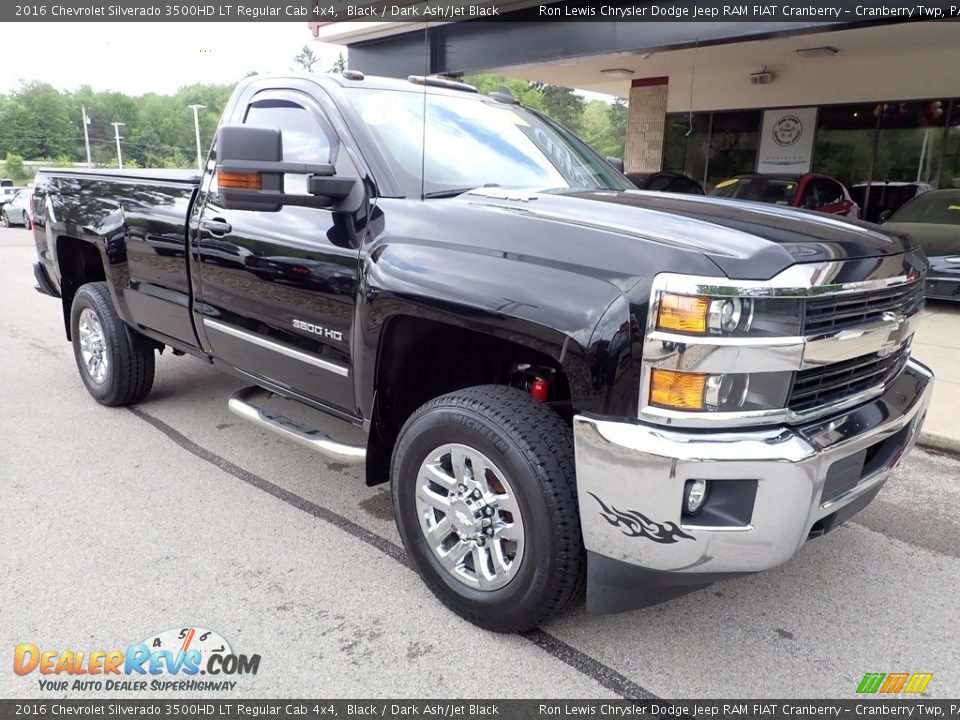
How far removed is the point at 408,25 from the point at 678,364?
12.7 m

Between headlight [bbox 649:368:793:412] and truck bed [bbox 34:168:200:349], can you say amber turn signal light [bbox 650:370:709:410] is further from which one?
truck bed [bbox 34:168:200:349]

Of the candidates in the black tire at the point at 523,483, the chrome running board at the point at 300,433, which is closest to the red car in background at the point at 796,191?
the chrome running board at the point at 300,433

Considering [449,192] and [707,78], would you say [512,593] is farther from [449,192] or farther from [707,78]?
[707,78]

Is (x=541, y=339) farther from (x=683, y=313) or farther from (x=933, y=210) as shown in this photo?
(x=933, y=210)

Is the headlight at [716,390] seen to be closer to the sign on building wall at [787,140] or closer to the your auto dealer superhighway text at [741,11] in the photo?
the your auto dealer superhighway text at [741,11]

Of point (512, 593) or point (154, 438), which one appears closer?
point (512, 593)

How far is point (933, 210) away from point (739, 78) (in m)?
7.29

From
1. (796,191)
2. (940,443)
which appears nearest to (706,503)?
(940,443)

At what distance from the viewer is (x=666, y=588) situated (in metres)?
2.33

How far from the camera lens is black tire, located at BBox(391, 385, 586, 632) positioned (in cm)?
235

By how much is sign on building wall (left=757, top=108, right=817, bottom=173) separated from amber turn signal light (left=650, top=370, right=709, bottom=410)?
51.3 feet

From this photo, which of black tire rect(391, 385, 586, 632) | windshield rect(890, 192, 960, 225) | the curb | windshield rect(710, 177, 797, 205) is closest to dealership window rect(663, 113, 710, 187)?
windshield rect(710, 177, 797, 205)

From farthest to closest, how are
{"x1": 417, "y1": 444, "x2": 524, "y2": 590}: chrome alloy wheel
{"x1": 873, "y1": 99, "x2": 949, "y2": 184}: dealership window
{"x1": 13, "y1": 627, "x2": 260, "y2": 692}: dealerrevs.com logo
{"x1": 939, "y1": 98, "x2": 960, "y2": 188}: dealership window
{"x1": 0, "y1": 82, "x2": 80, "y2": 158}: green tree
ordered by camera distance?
1. {"x1": 0, "y1": 82, "x2": 80, "y2": 158}: green tree
2. {"x1": 873, "y1": 99, "x2": 949, "y2": 184}: dealership window
3. {"x1": 939, "y1": 98, "x2": 960, "y2": 188}: dealership window
4. {"x1": 417, "y1": 444, "x2": 524, "y2": 590}: chrome alloy wheel
5. {"x1": 13, "y1": 627, "x2": 260, "y2": 692}: dealerrevs.com logo

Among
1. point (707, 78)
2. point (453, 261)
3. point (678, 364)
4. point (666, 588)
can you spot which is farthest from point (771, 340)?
point (707, 78)
